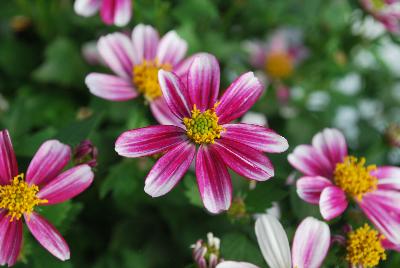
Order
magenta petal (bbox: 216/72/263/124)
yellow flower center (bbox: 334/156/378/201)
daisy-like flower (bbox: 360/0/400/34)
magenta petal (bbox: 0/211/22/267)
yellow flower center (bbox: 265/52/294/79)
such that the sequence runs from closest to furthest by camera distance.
Result: magenta petal (bbox: 0/211/22/267) < magenta petal (bbox: 216/72/263/124) < yellow flower center (bbox: 334/156/378/201) < daisy-like flower (bbox: 360/0/400/34) < yellow flower center (bbox: 265/52/294/79)

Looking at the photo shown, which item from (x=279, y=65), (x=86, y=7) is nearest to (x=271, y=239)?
(x=86, y=7)

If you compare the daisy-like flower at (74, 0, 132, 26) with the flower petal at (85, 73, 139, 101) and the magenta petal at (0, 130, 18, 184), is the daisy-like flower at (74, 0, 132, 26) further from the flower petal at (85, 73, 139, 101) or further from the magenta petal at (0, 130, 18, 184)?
the magenta petal at (0, 130, 18, 184)

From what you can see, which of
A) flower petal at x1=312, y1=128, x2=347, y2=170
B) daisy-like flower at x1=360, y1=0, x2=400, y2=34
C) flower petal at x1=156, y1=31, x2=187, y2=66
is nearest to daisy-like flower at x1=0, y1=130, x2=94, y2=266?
flower petal at x1=156, y1=31, x2=187, y2=66

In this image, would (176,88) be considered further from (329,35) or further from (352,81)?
(352,81)

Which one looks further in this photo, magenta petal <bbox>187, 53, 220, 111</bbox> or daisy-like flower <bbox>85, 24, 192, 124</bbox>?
daisy-like flower <bbox>85, 24, 192, 124</bbox>

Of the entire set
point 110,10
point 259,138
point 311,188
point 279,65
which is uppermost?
point 110,10

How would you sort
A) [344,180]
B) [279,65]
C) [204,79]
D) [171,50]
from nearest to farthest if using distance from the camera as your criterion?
[204,79] < [344,180] < [171,50] < [279,65]

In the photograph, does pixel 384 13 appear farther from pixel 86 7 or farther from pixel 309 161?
pixel 86 7

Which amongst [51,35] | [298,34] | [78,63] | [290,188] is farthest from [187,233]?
[298,34]
